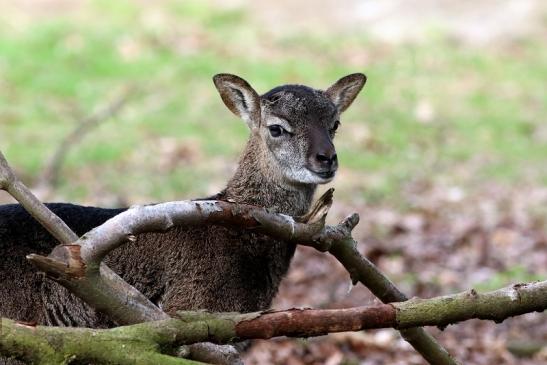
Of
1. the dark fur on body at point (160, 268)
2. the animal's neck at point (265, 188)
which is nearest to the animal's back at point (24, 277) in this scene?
the dark fur on body at point (160, 268)

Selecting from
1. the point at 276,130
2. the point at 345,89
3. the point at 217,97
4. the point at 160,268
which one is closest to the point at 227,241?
the point at 160,268

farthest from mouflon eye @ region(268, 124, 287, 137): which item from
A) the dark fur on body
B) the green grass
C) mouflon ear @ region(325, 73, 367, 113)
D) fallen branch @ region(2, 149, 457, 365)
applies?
the green grass

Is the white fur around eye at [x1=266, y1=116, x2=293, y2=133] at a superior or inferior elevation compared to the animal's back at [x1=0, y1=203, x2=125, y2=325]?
superior

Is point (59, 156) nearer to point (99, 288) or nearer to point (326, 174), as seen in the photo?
point (326, 174)

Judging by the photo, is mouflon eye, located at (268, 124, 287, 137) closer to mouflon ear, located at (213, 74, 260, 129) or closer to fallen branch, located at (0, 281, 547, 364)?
mouflon ear, located at (213, 74, 260, 129)

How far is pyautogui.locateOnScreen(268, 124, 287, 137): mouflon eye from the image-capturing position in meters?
6.16

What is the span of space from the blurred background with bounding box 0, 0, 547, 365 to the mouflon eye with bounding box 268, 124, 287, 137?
6.21 feet

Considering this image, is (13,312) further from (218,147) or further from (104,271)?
(218,147)

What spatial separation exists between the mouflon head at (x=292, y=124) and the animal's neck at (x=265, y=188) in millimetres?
30

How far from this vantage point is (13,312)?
536 centimetres

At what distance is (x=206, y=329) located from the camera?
4176mm

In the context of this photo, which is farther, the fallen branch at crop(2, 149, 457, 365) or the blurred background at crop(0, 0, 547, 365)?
the blurred background at crop(0, 0, 547, 365)

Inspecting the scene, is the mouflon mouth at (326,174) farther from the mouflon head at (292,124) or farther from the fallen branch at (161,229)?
the fallen branch at (161,229)

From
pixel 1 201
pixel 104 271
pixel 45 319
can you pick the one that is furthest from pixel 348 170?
pixel 104 271
